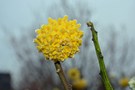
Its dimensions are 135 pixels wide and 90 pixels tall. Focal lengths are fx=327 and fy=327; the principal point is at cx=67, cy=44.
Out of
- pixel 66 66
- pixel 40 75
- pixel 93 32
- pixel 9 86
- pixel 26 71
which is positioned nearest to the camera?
pixel 93 32

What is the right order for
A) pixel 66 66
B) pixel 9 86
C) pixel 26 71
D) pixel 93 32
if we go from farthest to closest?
pixel 9 86, pixel 26 71, pixel 66 66, pixel 93 32

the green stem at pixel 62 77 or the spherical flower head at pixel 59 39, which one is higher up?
the spherical flower head at pixel 59 39

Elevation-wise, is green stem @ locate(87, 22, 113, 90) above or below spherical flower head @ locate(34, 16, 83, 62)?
below

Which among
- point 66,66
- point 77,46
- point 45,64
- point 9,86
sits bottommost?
point 77,46

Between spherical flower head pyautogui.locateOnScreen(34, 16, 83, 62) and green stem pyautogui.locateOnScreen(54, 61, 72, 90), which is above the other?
spherical flower head pyautogui.locateOnScreen(34, 16, 83, 62)

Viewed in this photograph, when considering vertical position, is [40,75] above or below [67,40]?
above

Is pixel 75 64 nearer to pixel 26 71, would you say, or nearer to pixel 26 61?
pixel 26 61

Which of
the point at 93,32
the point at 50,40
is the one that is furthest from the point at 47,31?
the point at 93,32

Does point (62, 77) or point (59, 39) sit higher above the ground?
point (59, 39)
